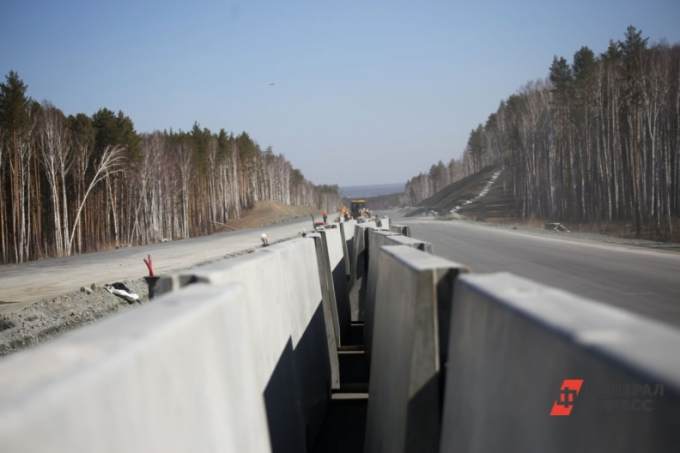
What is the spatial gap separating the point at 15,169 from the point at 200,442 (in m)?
52.3

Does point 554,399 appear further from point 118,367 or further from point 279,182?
point 279,182

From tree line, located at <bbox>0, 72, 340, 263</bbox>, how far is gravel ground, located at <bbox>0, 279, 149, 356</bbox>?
30414 mm

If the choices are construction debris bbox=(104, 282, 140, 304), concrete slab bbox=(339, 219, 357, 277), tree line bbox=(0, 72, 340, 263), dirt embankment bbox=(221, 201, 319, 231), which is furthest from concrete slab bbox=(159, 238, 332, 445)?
dirt embankment bbox=(221, 201, 319, 231)

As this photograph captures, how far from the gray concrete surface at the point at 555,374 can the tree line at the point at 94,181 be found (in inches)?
1840

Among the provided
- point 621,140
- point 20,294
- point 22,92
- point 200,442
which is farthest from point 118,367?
point 621,140

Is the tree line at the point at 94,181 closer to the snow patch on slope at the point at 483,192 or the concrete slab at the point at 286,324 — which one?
the snow patch on slope at the point at 483,192

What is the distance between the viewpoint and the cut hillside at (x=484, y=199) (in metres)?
97.2

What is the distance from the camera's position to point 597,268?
20766mm

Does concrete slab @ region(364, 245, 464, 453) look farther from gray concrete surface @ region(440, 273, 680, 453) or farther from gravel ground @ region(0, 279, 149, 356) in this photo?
gravel ground @ region(0, 279, 149, 356)

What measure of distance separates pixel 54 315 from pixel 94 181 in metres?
42.2

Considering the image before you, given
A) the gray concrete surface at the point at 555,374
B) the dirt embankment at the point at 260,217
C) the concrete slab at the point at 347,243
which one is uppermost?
the gray concrete surface at the point at 555,374

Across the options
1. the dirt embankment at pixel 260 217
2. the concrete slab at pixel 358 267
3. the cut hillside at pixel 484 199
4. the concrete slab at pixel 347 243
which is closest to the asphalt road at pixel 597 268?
the concrete slab at pixel 358 267

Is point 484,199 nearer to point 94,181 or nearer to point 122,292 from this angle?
point 94,181

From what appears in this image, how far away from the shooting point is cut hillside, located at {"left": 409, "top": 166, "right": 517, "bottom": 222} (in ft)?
319
